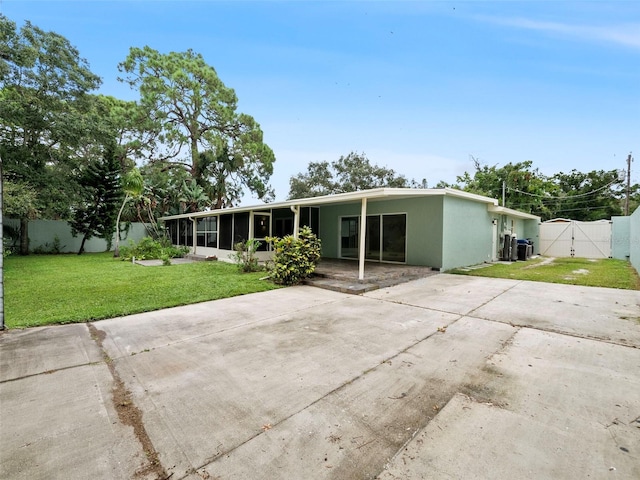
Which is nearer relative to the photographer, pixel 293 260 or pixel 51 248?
pixel 293 260

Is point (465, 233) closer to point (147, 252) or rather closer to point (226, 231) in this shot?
point (226, 231)

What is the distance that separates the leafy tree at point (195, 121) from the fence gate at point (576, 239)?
63.4 ft

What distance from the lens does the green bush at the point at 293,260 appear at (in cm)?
790

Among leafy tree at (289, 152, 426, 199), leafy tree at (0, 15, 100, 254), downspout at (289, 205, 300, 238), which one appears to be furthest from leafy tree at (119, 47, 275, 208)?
downspout at (289, 205, 300, 238)

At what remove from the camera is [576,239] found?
15867 millimetres

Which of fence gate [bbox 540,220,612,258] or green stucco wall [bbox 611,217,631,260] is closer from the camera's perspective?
green stucco wall [bbox 611,217,631,260]

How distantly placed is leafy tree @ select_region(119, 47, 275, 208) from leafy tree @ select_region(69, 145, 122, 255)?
5999 mm

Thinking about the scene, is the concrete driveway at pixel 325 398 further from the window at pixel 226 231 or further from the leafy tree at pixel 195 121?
the leafy tree at pixel 195 121

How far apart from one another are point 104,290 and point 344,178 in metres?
22.3

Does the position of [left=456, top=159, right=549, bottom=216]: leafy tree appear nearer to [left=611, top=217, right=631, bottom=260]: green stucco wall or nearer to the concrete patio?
[left=611, top=217, right=631, bottom=260]: green stucco wall

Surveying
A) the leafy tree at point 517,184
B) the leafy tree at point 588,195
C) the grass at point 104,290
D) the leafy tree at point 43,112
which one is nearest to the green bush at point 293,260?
the grass at point 104,290

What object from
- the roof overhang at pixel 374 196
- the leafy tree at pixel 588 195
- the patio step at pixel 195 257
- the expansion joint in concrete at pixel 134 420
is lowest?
the expansion joint in concrete at pixel 134 420

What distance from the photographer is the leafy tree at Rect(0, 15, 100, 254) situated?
40.5ft

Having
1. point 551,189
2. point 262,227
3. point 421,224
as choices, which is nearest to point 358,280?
point 421,224
